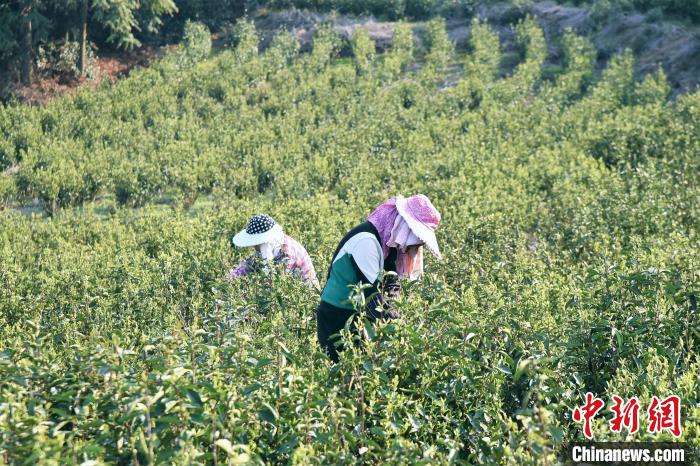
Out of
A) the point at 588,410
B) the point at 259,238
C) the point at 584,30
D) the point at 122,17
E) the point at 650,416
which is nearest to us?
the point at 650,416

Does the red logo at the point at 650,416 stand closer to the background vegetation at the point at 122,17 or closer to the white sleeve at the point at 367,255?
the white sleeve at the point at 367,255

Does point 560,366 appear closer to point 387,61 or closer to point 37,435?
point 37,435

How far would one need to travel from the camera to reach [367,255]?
4.31m

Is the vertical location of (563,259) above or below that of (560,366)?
below

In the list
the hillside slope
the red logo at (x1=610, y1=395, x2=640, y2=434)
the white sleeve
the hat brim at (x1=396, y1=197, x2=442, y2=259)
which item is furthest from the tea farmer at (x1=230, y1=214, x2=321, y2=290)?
the hillside slope

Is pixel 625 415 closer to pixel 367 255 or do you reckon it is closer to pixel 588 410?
pixel 588 410

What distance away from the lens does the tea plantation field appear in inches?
124

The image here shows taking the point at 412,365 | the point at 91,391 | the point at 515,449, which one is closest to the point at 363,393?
the point at 412,365

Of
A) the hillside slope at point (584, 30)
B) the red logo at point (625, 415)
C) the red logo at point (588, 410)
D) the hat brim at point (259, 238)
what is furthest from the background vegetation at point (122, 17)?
the red logo at point (625, 415)

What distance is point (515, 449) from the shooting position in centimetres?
314

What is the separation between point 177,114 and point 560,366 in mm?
12274

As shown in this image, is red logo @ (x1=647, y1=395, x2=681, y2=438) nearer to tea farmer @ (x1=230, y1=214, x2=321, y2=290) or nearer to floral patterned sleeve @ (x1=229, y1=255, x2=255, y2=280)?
tea farmer @ (x1=230, y1=214, x2=321, y2=290)

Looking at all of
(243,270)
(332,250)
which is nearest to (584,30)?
(332,250)

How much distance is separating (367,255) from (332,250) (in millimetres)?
3132
